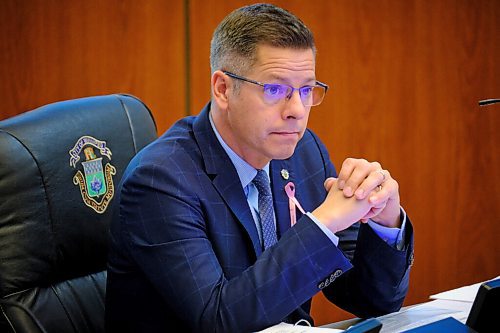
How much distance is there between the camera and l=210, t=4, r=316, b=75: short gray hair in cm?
160

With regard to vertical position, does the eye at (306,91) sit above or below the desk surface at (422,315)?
above

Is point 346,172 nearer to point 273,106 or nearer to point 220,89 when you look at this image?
point 273,106

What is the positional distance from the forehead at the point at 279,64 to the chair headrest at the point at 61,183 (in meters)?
0.38

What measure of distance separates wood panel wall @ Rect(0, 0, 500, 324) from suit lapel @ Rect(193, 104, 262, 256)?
1.17m

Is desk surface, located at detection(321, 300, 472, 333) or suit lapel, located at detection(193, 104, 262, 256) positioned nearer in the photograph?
desk surface, located at detection(321, 300, 472, 333)

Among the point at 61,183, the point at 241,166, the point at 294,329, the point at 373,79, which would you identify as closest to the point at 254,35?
the point at 241,166

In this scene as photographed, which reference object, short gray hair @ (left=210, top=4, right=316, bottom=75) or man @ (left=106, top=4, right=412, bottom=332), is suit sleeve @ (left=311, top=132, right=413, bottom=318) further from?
short gray hair @ (left=210, top=4, right=316, bottom=75)

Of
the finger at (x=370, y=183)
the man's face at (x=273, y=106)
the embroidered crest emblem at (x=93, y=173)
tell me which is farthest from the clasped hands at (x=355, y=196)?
the embroidered crest emblem at (x=93, y=173)

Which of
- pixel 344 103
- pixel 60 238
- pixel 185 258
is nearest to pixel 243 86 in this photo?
pixel 185 258

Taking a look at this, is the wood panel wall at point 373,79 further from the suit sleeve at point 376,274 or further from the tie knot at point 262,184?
the suit sleeve at point 376,274

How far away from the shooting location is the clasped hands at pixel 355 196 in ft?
4.85

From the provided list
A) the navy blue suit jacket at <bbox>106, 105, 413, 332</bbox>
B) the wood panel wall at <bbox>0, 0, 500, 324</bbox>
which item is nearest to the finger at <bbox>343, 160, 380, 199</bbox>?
the navy blue suit jacket at <bbox>106, 105, 413, 332</bbox>

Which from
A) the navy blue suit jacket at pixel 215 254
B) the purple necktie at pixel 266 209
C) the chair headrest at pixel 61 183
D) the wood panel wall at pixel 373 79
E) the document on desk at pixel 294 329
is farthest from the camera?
the wood panel wall at pixel 373 79

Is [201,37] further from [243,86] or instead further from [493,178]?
[493,178]
